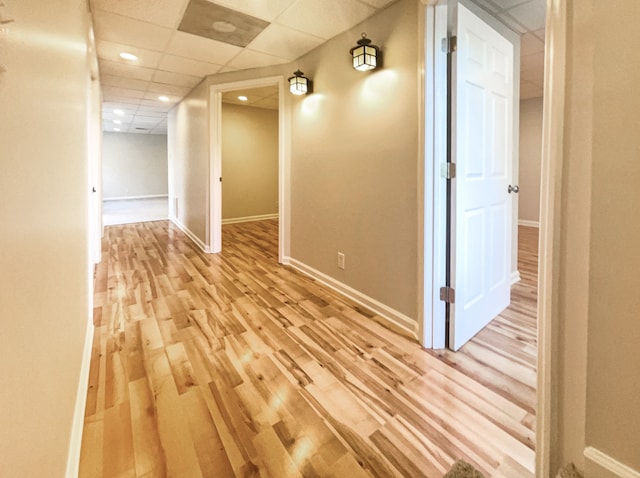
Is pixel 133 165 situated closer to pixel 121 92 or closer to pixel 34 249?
pixel 121 92

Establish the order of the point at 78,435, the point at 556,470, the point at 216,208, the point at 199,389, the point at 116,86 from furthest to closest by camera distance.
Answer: the point at 116,86
the point at 216,208
the point at 199,389
the point at 78,435
the point at 556,470

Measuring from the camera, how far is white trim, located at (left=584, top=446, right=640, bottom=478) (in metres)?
0.98

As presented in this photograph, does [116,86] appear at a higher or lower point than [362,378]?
higher

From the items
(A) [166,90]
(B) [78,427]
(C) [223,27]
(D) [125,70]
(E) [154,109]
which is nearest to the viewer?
(B) [78,427]

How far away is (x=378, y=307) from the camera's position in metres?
2.53

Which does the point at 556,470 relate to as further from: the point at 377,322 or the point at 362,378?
the point at 377,322

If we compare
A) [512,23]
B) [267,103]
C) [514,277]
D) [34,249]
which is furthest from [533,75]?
[34,249]

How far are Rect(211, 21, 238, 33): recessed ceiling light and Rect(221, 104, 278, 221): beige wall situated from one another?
369cm

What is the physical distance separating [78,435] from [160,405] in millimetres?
341

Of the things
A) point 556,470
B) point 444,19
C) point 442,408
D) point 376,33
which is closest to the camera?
point 556,470

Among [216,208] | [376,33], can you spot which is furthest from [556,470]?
[216,208]

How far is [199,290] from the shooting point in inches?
121

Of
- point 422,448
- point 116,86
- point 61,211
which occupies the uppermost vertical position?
point 116,86

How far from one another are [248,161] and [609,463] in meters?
6.66
